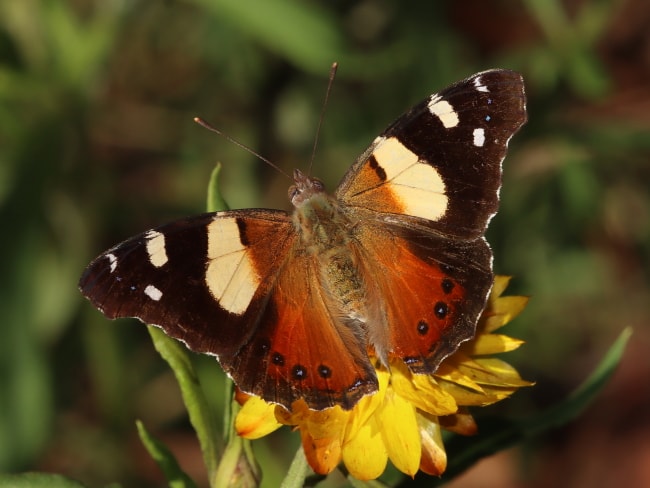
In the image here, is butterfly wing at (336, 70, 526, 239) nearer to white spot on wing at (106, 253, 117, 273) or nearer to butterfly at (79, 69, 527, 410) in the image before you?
butterfly at (79, 69, 527, 410)

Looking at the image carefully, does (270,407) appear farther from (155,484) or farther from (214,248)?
(155,484)

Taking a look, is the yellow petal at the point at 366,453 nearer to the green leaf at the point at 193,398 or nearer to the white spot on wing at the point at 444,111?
the green leaf at the point at 193,398

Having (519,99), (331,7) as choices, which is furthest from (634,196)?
(519,99)

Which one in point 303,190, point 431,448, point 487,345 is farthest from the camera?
point 303,190

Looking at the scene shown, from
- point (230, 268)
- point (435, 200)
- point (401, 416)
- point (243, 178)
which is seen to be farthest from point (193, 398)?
point (243, 178)

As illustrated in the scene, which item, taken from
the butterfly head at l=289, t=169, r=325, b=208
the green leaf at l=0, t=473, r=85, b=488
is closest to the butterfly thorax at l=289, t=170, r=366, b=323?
the butterfly head at l=289, t=169, r=325, b=208

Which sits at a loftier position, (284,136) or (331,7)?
(331,7)

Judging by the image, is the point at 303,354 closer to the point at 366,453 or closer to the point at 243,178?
the point at 366,453
